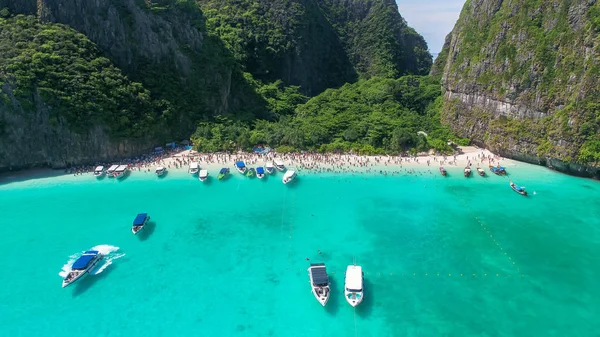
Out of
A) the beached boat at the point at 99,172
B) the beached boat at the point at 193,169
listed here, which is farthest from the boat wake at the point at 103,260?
the beached boat at the point at 193,169

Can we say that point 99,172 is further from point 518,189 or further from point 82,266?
point 518,189

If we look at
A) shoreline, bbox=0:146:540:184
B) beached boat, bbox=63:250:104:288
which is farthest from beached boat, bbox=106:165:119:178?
beached boat, bbox=63:250:104:288

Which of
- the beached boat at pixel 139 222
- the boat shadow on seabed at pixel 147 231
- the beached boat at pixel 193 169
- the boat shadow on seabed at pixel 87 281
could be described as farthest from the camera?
the beached boat at pixel 193 169

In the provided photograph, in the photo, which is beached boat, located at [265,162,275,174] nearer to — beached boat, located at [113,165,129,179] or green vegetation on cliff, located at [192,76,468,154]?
green vegetation on cliff, located at [192,76,468,154]

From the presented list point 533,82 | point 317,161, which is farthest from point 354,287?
point 533,82

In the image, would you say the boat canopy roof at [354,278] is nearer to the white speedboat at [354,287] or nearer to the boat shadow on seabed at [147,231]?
the white speedboat at [354,287]
